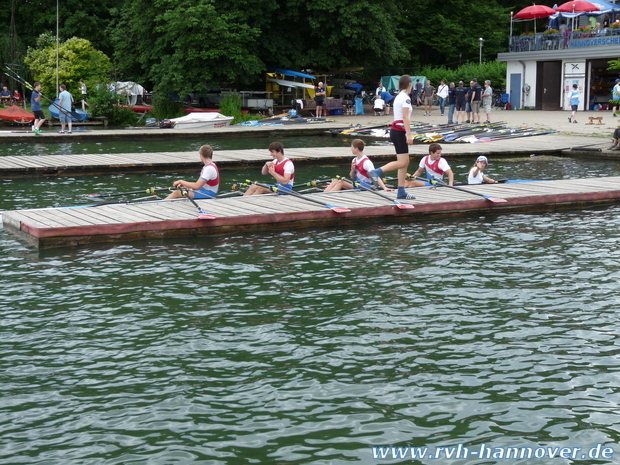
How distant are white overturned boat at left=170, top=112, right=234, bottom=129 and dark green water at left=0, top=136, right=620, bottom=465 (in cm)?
2391

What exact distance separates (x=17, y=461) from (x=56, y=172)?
1666cm

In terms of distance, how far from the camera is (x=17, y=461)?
5988 mm

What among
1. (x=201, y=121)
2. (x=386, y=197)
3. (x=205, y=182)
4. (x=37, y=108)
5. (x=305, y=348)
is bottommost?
(x=305, y=348)

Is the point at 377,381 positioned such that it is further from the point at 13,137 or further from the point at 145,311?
the point at 13,137

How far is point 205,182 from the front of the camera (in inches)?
580

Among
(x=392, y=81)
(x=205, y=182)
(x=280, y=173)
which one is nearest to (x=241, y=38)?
(x=392, y=81)

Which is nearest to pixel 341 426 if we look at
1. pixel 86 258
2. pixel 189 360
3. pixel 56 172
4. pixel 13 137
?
pixel 189 360

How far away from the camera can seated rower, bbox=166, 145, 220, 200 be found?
1425 cm

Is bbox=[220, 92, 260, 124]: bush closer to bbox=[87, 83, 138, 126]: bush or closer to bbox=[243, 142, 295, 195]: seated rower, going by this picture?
bbox=[87, 83, 138, 126]: bush

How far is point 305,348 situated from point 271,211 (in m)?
6.17

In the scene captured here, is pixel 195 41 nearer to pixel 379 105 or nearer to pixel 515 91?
pixel 379 105

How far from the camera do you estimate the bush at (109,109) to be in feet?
134

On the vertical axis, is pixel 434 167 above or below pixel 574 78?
below

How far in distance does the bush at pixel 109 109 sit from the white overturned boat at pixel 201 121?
532 centimetres
